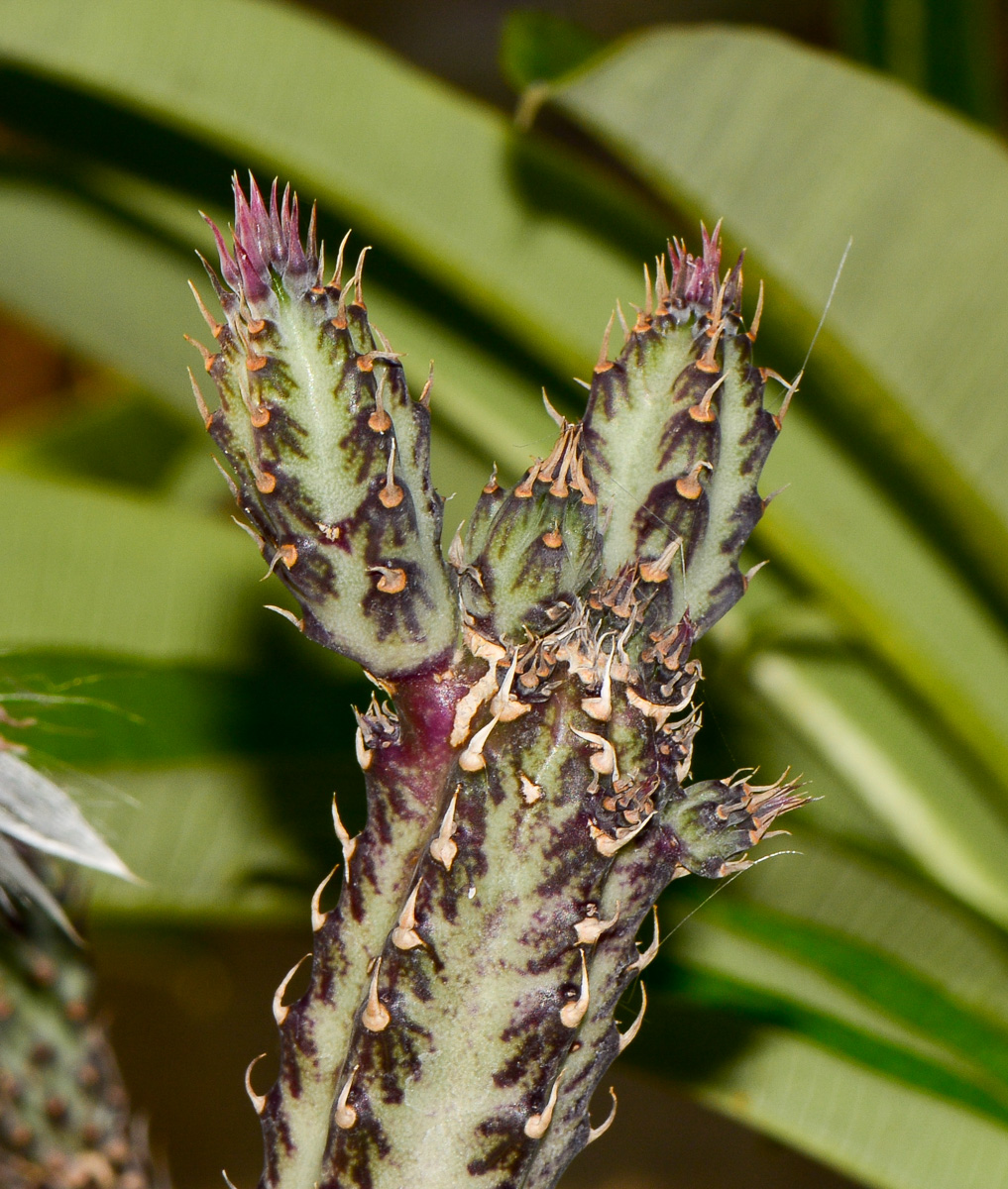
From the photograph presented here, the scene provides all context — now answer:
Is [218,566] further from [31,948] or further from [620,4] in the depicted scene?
[620,4]

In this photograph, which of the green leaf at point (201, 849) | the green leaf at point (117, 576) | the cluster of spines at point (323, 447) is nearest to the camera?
the cluster of spines at point (323, 447)

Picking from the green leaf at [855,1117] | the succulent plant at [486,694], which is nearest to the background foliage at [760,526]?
the green leaf at [855,1117]

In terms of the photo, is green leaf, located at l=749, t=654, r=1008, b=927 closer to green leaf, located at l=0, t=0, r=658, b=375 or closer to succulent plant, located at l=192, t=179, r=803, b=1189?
green leaf, located at l=0, t=0, r=658, b=375

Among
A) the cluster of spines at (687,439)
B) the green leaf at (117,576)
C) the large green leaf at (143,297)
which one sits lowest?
the cluster of spines at (687,439)

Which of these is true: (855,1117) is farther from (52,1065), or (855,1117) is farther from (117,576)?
(117,576)

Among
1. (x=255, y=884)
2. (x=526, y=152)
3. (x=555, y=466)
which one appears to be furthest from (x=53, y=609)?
(x=555, y=466)

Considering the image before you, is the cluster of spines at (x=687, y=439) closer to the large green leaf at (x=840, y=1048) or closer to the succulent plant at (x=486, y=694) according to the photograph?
the succulent plant at (x=486, y=694)
